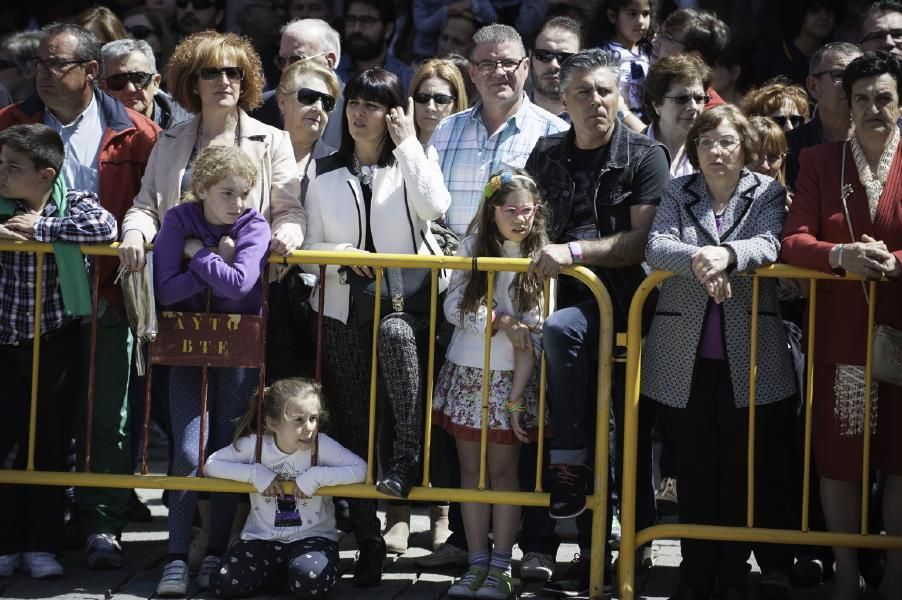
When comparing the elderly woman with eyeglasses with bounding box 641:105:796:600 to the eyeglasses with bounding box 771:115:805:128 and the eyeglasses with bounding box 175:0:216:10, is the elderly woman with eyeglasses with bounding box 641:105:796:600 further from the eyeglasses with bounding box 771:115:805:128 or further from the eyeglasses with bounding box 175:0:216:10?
the eyeglasses with bounding box 175:0:216:10

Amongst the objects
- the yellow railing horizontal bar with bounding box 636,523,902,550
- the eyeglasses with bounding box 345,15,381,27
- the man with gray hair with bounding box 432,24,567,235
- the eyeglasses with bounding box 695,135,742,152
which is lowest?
the yellow railing horizontal bar with bounding box 636,523,902,550

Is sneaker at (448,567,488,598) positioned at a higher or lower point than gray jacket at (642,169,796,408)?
lower

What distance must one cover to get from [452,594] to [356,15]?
191 inches

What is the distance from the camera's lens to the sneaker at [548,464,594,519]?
605 cm

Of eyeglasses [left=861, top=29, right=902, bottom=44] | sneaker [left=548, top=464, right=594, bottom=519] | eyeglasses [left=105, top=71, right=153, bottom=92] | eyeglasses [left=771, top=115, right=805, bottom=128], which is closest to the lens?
sneaker [left=548, top=464, right=594, bottom=519]

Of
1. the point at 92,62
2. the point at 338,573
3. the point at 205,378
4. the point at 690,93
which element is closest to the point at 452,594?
the point at 338,573

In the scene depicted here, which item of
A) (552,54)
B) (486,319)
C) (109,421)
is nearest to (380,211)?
(486,319)

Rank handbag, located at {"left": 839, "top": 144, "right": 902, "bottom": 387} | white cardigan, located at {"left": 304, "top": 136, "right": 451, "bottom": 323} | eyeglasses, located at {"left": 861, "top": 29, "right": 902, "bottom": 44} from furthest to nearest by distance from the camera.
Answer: eyeglasses, located at {"left": 861, "top": 29, "right": 902, "bottom": 44}, white cardigan, located at {"left": 304, "top": 136, "right": 451, "bottom": 323}, handbag, located at {"left": 839, "top": 144, "right": 902, "bottom": 387}

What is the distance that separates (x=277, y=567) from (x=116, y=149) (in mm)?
2215

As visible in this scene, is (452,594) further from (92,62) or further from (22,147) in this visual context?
(92,62)

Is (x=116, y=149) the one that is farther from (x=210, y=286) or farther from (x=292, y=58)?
(x=292, y=58)

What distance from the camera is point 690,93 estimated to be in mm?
7234

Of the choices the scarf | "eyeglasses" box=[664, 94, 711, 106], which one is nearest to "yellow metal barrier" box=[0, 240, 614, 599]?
the scarf

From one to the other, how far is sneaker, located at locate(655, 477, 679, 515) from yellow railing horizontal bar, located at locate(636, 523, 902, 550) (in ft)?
5.12
